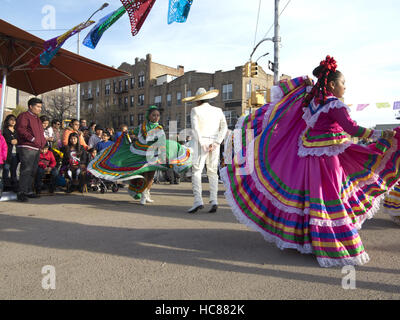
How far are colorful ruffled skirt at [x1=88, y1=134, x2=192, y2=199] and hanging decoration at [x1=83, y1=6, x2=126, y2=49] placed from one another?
93.0 inches

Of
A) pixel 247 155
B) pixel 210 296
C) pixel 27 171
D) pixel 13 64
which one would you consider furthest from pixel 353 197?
pixel 13 64

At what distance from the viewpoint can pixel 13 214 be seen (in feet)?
17.7

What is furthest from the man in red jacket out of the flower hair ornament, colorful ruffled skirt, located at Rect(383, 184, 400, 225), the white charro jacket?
colorful ruffled skirt, located at Rect(383, 184, 400, 225)

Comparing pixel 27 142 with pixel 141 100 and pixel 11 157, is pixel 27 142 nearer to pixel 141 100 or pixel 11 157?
Answer: pixel 11 157

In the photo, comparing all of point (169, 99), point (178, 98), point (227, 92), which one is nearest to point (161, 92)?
point (169, 99)

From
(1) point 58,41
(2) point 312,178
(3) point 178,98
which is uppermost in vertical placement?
(3) point 178,98

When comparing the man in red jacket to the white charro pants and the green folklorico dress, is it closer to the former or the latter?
the green folklorico dress

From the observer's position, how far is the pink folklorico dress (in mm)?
3121

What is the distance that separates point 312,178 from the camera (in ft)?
10.7

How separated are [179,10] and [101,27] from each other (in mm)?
1379

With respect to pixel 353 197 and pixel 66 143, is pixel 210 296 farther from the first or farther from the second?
pixel 66 143

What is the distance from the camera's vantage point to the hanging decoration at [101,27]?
4.90 metres

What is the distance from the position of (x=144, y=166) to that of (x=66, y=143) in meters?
2.92

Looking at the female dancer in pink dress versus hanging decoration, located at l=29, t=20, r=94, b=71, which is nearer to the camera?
the female dancer in pink dress
